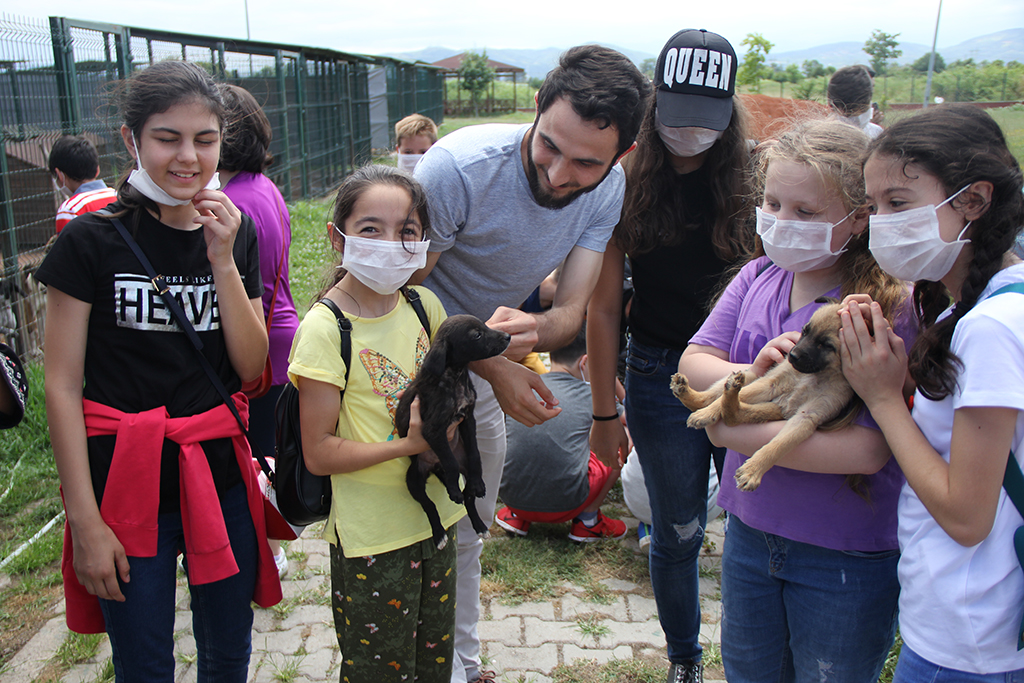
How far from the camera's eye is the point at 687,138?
3092 mm

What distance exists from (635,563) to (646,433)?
5.79 feet

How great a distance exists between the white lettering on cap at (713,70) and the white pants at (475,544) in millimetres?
1703

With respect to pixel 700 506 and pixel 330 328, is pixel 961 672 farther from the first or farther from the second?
pixel 330 328

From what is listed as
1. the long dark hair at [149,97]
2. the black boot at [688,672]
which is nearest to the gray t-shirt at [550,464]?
the black boot at [688,672]

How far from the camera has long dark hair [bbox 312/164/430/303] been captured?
2.61 meters

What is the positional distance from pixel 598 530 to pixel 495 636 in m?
1.26

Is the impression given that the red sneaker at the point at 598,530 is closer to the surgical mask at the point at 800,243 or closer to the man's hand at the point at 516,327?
the man's hand at the point at 516,327

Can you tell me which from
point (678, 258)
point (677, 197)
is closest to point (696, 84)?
point (677, 197)

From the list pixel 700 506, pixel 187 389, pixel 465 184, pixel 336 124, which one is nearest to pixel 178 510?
pixel 187 389

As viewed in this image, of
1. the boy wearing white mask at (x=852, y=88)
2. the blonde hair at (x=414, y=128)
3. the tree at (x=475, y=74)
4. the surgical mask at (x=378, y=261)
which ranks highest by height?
the tree at (x=475, y=74)

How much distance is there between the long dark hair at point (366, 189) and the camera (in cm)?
261

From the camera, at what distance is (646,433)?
10.9 feet

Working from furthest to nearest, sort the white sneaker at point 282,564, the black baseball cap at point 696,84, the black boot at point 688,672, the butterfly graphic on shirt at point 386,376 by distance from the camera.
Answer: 1. the white sneaker at point 282,564
2. the black boot at point 688,672
3. the black baseball cap at point 696,84
4. the butterfly graphic on shirt at point 386,376

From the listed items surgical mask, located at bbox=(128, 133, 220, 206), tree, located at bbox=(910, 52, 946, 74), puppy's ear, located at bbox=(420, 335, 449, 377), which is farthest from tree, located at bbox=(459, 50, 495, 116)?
puppy's ear, located at bbox=(420, 335, 449, 377)
